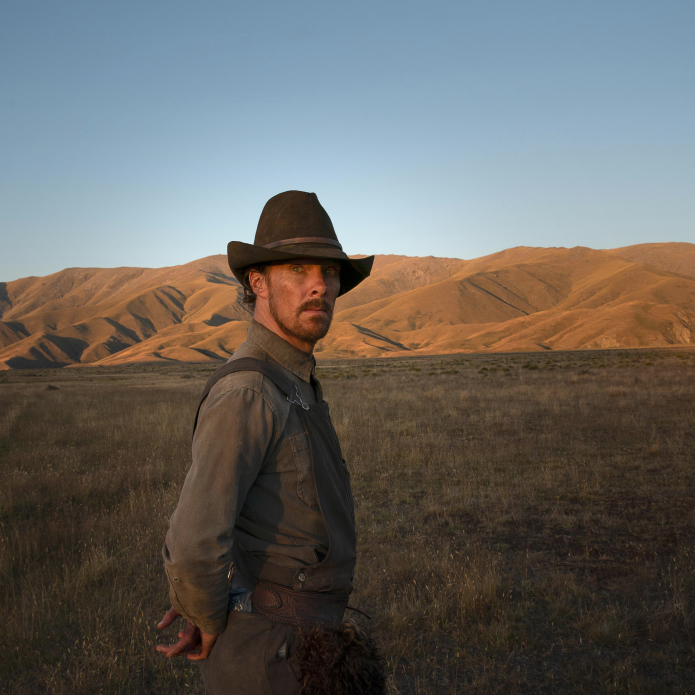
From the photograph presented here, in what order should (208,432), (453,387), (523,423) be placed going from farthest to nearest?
1. (453,387)
2. (523,423)
3. (208,432)

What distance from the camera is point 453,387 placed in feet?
70.4

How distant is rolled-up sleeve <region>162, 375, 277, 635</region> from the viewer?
1410 mm

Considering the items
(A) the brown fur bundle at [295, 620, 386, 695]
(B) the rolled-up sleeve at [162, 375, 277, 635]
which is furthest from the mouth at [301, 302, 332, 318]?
(A) the brown fur bundle at [295, 620, 386, 695]

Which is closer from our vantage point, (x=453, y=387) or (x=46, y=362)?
(x=453, y=387)

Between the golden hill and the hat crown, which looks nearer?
the hat crown

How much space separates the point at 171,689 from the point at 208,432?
289cm

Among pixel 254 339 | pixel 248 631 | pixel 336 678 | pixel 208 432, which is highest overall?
pixel 254 339

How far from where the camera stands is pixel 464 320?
139 meters

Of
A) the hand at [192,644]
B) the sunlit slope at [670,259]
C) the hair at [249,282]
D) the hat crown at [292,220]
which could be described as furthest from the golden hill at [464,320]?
the hand at [192,644]

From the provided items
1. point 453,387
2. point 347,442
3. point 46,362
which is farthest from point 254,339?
point 46,362

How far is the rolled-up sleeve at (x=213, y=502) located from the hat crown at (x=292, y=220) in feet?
2.28

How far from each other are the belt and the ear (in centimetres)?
105

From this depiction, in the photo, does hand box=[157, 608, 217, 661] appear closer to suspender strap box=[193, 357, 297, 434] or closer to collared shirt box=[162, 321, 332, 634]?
collared shirt box=[162, 321, 332, 634]

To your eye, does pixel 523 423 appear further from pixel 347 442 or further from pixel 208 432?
pixel 208 432
